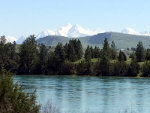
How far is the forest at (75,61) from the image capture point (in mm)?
150750

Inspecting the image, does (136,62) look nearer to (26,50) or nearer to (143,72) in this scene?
(143,72)

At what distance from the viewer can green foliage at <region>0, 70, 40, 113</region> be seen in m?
20.8

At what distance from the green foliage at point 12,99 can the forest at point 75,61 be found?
12414 centimetres

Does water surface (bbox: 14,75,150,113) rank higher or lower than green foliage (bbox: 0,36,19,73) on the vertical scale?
lower

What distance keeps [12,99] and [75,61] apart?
149597 mm

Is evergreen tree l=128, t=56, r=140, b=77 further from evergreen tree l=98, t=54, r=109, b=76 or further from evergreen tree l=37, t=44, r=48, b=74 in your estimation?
evergreen tree l=37, t=44, r=48, b=74

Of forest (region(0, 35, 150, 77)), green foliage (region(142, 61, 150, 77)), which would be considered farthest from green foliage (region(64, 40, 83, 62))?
green foliage (region(142, 61, 150, 77))

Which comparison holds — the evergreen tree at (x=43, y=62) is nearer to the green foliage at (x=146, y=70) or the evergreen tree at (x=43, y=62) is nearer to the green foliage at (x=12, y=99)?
the green foliage at (x=146, y=70)

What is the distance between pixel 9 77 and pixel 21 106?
1915 mm

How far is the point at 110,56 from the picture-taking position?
545ft

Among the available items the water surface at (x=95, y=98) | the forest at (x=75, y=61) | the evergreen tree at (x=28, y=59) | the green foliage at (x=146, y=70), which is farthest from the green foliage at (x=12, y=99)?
the evergreen tree at (x=28, y=59)

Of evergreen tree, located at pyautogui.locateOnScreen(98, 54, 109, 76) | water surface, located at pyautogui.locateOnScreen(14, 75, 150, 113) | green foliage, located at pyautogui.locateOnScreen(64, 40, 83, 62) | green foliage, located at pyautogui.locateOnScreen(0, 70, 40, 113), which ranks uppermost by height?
green foliage, located at pyautogui.locateOnScreen(64, 40, 83, 62)

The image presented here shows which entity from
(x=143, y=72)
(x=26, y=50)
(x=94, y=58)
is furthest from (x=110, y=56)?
(x=26, y=50)

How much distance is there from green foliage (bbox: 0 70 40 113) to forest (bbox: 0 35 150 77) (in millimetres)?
124139
